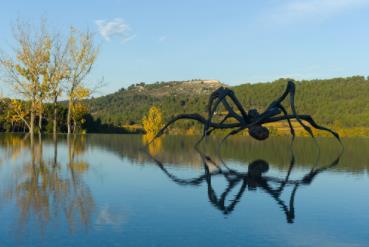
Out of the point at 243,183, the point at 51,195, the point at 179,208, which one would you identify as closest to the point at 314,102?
the point at 243,183

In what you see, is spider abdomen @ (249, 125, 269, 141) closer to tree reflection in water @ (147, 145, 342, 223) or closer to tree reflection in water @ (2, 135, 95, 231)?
tree reflection in water @ (147, 145, 342, 223)

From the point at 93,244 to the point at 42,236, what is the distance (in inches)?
31.8

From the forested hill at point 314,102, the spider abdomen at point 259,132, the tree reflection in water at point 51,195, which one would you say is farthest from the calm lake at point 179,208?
the forested hill at point 314,102

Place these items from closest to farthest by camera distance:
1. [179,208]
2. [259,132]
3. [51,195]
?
[179,208] < [51,195] < [259,132]

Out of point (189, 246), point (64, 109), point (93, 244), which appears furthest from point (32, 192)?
point (64, 109)

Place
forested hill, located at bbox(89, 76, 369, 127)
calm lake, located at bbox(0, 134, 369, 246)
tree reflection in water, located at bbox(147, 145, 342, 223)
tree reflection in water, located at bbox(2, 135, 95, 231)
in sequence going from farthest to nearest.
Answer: forested hill, located at bbox(89, 76, 369, 127) → tree reflection in water, located at bbox(147, 145, 342, 223) → tree reflection in water, located at bbox(2, 135, 95, 231) → calm lake, located at bbox(0, 134, 369, 246)

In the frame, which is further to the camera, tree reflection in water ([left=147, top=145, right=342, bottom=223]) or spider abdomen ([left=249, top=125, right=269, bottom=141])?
spider abdomen ([left=249, top=125, right=269, bottom=141])

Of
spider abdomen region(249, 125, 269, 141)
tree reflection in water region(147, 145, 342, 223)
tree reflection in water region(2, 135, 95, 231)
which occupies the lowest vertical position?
tree reflection in water region(147, 145, 342, 223)

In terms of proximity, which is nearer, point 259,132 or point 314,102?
point 259,132

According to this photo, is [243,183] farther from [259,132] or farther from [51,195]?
[259,132]

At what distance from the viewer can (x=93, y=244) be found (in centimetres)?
520

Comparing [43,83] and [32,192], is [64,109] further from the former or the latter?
[32,192]

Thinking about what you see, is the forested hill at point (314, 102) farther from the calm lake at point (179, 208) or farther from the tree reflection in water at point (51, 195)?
the tree reflection in water at point (51, 195)

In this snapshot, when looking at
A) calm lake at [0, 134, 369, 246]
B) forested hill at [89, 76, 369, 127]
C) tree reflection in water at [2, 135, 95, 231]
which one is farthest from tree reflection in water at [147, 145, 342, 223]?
forested hill at [89, 76, 369, 127]
